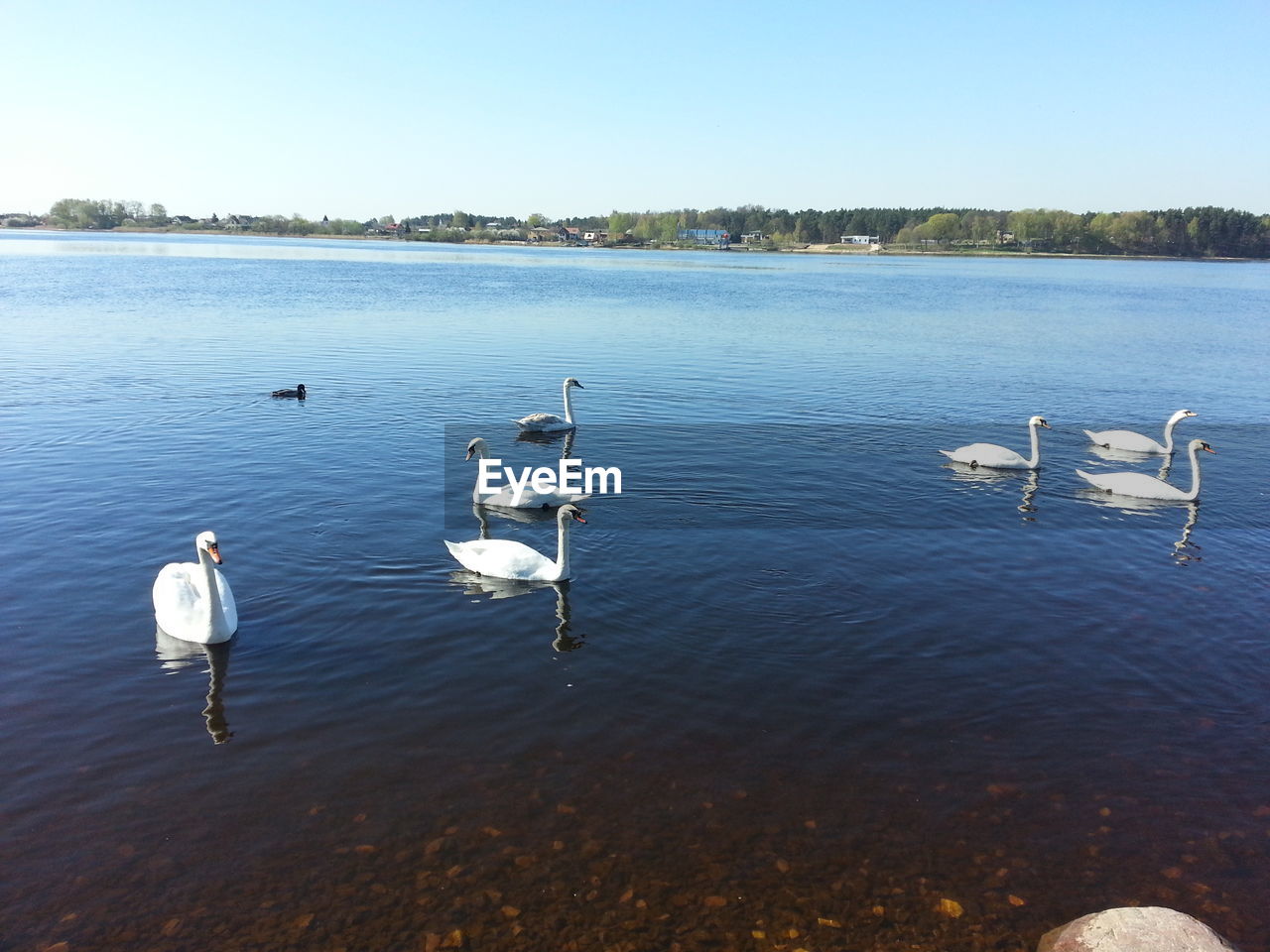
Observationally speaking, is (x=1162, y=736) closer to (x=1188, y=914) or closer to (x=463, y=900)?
(x=1188, y=914)

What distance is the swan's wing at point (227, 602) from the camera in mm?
11250

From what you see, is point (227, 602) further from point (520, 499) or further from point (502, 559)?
point (520, 499)

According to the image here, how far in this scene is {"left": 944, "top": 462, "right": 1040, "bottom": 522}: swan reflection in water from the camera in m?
18.9

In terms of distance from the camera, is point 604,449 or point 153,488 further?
point 604,449

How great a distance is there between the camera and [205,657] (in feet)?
36.0

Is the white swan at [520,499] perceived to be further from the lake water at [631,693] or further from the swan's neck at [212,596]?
the swan's neck at [212,596]

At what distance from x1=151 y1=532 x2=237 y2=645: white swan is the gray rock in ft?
31.4

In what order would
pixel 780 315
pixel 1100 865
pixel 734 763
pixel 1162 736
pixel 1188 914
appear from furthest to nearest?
pixel 780 315 < pixel 1162 736 < pixel 734 763 < pixel 1100 865 < pixel 1188 914

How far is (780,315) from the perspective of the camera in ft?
180

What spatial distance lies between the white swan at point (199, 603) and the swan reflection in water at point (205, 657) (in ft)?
0.30

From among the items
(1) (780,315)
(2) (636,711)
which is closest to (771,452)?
(2) (636,711)

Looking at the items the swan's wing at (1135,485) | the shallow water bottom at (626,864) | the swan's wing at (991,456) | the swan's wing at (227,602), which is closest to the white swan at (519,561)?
the swan's wing at (227,602)

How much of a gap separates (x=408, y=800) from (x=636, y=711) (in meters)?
2.73

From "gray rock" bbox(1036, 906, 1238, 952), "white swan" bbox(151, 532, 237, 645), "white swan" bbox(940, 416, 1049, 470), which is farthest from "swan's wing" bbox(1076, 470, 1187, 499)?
"white swan" bbox(151, 532, 237, 645)
